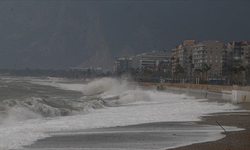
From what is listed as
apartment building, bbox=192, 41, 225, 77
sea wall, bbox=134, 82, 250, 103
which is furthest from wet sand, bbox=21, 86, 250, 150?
apartment building, bbox=192, 41, 225, 77

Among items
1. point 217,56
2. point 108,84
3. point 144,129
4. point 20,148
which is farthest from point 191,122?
point 217,56

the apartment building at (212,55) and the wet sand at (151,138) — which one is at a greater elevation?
the apartment building at (212,55)

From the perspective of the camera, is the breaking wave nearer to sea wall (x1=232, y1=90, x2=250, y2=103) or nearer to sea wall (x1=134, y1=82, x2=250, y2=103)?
sea wall (x1=134, y1=82, x2=250, y2=103)

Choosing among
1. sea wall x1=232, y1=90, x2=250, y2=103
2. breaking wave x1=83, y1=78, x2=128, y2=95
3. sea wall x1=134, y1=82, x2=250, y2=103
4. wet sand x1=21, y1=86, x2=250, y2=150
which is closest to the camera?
wet sand x1=21, y1=86, x2=250, y2=150

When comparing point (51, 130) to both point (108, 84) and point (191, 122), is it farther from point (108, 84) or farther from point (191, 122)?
point (108, 84)

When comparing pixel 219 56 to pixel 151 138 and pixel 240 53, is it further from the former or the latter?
pixel 151 138

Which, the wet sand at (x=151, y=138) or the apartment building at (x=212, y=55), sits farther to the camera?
the apartment building at (x=212, y=55)

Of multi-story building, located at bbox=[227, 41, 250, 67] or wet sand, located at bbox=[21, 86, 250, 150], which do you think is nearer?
wet sand, located at bbox=[21, 86, 250, 150]

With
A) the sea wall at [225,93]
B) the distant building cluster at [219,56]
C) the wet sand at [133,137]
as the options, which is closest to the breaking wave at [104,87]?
the sea wall at [225,93]

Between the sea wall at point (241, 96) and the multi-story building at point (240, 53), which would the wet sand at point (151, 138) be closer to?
the sea wall at point (241, 96)

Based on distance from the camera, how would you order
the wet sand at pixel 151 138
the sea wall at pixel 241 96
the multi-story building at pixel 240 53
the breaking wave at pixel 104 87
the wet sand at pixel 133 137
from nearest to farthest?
the wet sand at pixel 151 138, the wet sand at pixel 133 137, the sea wall at pixel 241 96, the breaking wave at pixel 104 87, the multi-story building at pixel 240 53

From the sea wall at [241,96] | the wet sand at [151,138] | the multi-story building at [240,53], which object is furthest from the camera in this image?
the multi-story building at [240,53]

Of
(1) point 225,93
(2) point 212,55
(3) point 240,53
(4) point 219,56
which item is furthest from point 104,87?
(3) point 240,53

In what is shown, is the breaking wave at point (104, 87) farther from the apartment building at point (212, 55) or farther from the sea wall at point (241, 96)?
the apartment building at point (212, 55)
